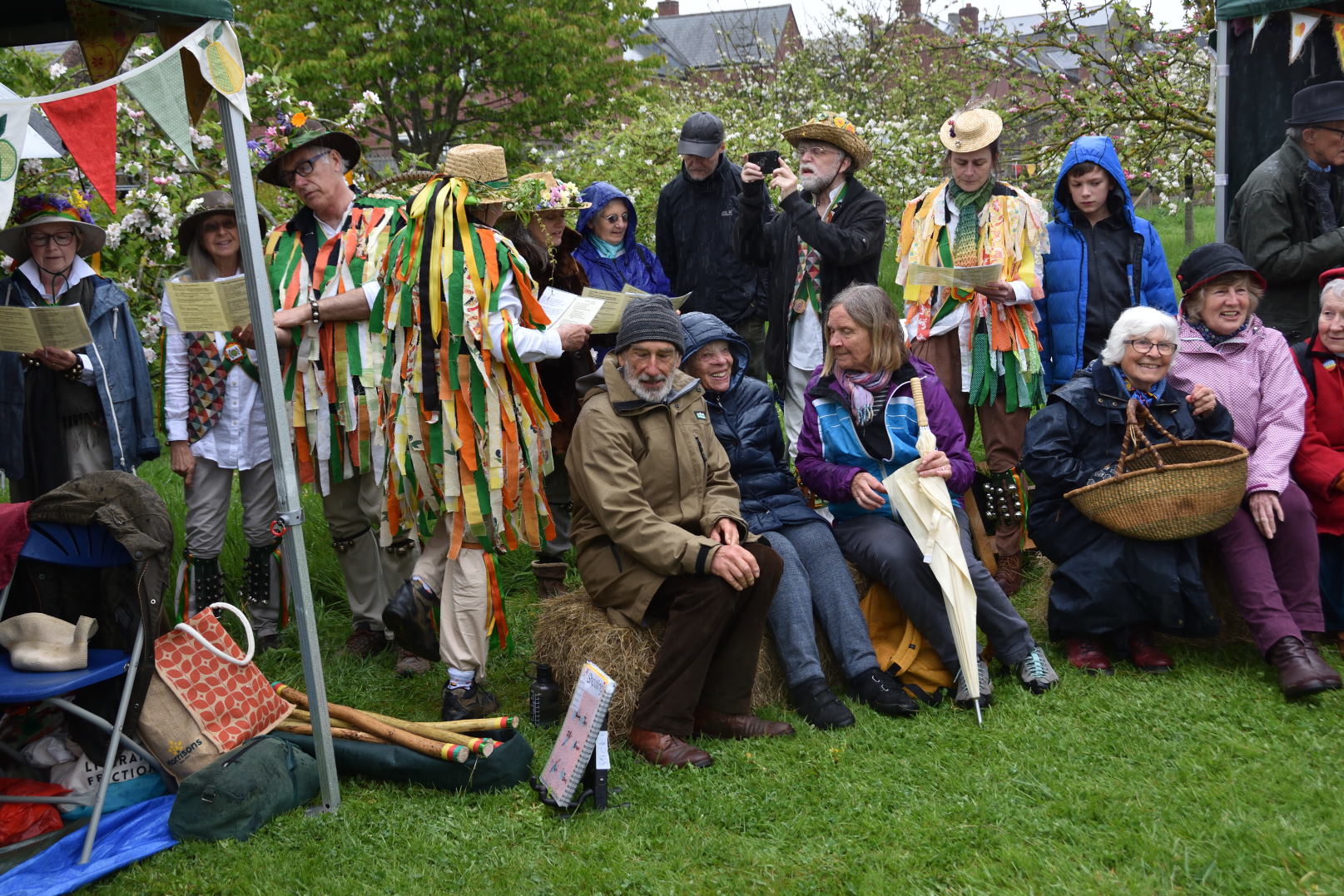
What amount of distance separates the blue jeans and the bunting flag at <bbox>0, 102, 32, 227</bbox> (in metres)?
2.77

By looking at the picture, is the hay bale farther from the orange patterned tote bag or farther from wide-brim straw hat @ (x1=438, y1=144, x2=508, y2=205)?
wide-brim straw hat @ (x1=438, y1=144, x2=508, y2=205)

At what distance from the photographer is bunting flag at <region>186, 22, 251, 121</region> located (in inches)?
127

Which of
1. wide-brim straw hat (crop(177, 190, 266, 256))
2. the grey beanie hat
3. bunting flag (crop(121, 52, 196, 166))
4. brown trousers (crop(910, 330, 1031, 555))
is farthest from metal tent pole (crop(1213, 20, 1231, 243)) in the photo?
bunting flag (crop(121, 52, 196, 166))

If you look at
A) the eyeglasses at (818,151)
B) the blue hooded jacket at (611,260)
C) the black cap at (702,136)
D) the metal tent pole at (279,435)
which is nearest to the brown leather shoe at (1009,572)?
the eyeglasses at (818,151)

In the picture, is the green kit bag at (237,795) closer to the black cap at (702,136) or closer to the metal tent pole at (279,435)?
the metal tent pole at (279,435)

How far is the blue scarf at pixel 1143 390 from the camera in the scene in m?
4.73

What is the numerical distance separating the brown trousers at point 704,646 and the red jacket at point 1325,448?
2.25 m

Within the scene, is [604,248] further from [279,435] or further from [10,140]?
[10,140]

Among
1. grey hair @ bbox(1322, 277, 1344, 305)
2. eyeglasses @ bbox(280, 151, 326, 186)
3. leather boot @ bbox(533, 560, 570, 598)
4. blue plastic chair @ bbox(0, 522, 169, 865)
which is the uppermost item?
eyeglasses @ bbox(280, 151, 326, 186)

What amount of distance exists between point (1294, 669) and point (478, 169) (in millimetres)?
3567

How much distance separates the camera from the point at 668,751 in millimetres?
4035

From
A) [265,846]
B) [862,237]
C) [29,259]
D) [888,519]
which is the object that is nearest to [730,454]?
[888,519]

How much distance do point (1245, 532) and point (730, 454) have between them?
206 centimetres

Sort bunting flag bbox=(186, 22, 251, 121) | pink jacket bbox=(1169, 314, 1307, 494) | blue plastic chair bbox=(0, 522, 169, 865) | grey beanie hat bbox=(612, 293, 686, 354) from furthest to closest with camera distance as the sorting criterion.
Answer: pink jacket bbox=(1169, 314, 1307, 494)
grey beanie hat bbox=(612, 293, 686, 354)
blue plastic chair bbox=(0, 522, 169, 865)
bunting flag bbox=(186, 22, 251, 121)
